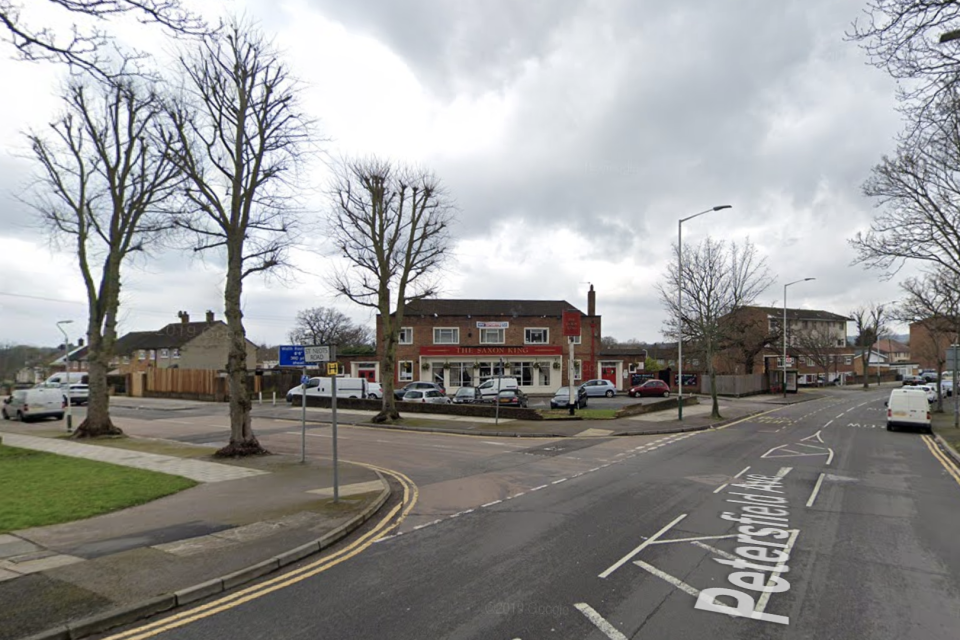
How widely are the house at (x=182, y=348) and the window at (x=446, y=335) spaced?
24.5 m

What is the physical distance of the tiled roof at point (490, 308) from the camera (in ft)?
166

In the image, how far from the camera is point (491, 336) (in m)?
50.5

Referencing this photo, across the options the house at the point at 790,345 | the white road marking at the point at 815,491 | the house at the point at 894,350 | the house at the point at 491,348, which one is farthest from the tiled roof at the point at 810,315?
the white road marking at the point at 815,491

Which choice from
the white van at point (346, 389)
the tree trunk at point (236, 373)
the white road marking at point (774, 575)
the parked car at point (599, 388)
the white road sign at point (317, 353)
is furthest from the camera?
the parked car at point (599, 388)

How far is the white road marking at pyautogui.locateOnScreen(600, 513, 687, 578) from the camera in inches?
260

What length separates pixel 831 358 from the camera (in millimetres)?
77062

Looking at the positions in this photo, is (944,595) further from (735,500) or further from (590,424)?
(590,424)

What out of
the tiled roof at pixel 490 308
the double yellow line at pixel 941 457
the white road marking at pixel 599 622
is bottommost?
the double yellow line at pixel 941 457

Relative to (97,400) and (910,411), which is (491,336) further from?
(97,400)

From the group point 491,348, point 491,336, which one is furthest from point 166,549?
point 491,336

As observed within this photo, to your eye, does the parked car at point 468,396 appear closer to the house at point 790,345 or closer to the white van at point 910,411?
the house at point 790,345

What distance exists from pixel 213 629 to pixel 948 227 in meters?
26.1

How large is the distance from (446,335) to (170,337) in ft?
130

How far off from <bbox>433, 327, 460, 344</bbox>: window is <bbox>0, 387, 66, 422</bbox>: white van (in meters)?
27.5
